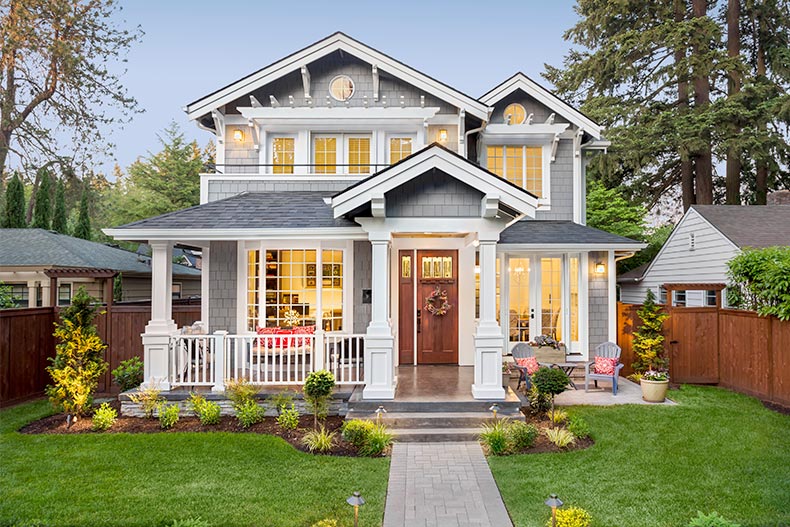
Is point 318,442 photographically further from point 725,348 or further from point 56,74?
point 56,74

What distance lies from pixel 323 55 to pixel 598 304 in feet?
27.6

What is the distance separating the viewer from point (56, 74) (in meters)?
19.4

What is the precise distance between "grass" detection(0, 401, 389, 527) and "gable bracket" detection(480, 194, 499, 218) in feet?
12.9

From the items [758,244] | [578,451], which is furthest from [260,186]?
[758,244]

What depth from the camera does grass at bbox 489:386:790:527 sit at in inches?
172

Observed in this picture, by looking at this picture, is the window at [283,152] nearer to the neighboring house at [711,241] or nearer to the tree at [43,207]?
the neighboring house at [711,241]

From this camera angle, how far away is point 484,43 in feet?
86.8

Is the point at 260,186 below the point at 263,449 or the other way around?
the other way around

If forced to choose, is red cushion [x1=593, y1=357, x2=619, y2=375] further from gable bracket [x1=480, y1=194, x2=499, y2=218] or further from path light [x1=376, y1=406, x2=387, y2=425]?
path light [x1=376, y1=406, x2=387, y2=425]

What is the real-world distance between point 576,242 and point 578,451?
513 centimetres

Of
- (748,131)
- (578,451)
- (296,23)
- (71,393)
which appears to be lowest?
(578,451)

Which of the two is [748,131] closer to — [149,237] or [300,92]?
[300,92]

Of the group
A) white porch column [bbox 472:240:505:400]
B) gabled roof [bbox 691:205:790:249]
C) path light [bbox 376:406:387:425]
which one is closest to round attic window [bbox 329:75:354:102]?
white porch column [bbox 472:240:505:400]

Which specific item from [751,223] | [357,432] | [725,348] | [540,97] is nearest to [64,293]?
[357,432]
